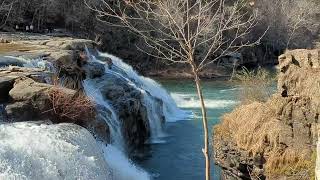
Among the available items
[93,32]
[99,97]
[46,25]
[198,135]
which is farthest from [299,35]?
[99,97]

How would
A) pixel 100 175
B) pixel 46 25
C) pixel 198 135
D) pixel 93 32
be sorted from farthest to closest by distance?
pixel 93 32 → pixel 46 25 → pixel 198 135 → pixel 100 175

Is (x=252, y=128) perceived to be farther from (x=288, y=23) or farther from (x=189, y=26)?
(x=288, y=23)

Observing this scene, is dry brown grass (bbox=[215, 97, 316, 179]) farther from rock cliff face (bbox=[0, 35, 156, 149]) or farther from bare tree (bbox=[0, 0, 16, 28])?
bare tree (bbox=[0, 0, 16, 28])

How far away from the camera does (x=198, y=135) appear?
2239cm

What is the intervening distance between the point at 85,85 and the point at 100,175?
8.31 metres

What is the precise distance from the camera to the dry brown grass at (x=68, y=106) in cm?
1245

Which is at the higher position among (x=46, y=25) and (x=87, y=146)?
(x=46, y=25)

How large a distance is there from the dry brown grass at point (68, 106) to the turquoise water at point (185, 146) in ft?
16.7

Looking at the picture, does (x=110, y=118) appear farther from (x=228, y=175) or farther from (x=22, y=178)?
(x=22, y=178)

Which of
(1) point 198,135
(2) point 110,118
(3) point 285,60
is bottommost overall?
(1) point 198,135

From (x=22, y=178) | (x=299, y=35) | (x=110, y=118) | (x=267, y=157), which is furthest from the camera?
(x=299, y=35)

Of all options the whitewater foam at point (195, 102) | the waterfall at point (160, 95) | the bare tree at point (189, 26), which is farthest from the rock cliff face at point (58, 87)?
the whitewater foam at point (195, 102)

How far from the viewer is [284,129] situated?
12.4 meters

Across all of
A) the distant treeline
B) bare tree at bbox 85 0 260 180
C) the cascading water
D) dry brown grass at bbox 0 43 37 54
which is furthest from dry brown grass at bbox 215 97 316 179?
the distant treeline
